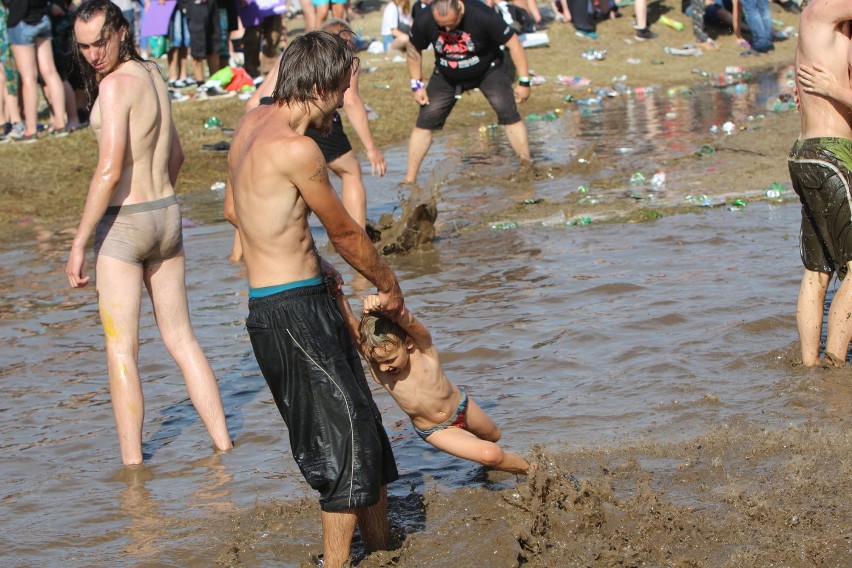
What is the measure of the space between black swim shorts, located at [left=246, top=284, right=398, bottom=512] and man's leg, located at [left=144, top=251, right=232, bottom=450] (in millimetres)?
1499

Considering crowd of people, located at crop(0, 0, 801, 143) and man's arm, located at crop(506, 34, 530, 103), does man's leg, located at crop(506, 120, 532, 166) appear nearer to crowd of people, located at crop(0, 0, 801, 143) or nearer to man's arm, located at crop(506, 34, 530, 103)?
man's arm, located at crop(506, 34, 530, 103)

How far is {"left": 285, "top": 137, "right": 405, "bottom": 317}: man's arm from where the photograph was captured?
3643mm

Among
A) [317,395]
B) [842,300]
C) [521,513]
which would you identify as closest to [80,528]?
[317,395]

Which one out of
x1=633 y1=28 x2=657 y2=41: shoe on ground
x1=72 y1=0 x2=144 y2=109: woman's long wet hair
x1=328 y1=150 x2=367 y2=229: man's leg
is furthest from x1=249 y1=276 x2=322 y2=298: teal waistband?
x1=633 y1=28 x2=657 y2=41: shoe on ground

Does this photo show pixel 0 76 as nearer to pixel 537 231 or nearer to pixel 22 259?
pixel 22 259

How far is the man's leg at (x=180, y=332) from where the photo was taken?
522 centimetres

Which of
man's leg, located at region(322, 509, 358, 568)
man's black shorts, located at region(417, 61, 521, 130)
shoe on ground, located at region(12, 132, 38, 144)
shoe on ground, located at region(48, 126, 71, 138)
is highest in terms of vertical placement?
man's leg, located at region(322, 509, 358, 568)

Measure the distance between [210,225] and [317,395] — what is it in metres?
6.99

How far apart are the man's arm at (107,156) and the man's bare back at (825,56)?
10.9 feet

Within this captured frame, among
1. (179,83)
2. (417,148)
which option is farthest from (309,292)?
(179,83)

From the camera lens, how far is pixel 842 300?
5500 mm

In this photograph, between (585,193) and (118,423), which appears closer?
(118,423)

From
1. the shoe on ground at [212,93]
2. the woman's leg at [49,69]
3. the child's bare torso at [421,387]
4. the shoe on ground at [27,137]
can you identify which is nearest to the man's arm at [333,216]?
the child's bare torso at [421,387]

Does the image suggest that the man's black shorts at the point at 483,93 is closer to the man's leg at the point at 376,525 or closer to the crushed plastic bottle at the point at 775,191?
the crushed plastic bottle at the point at 775,191
